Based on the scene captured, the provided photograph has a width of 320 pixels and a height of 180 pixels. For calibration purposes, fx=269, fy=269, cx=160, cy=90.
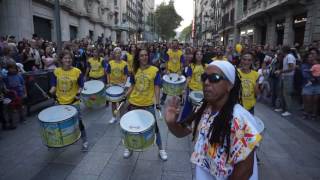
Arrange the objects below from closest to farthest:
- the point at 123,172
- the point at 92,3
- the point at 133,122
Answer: the point at 133,122
the point at 123,172
the point at 92,3

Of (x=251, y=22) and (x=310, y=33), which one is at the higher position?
(x=251, y=22)

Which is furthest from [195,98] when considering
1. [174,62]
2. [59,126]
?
[174,62]

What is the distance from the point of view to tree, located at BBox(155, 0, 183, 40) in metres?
81.2

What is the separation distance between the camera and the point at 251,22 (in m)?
28.8

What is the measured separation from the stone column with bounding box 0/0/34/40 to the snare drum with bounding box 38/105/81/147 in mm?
13187

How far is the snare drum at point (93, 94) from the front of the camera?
6992 mm

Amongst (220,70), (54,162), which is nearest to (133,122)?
(54,162)

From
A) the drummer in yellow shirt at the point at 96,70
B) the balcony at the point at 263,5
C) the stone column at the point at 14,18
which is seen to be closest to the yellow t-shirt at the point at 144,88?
the drummer in yellow shirt at the point at 96,70

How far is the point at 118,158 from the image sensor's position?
4.95 m

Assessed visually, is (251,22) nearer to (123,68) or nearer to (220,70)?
(123,68)

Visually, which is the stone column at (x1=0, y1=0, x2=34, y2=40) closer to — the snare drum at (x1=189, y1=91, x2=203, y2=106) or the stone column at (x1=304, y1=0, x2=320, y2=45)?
the snare drum at (x1=189, y1=91, x2=203, y2=106)

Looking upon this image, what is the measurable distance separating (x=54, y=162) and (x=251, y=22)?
28.0 meters

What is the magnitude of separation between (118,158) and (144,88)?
1376 millimetres

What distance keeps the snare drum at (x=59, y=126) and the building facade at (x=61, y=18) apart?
11.9 meters
